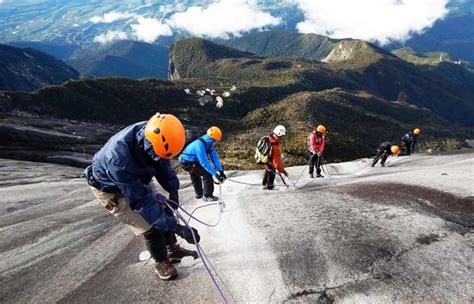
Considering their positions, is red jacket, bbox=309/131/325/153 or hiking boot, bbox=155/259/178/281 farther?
red jacket, bbox=309/131/325/153

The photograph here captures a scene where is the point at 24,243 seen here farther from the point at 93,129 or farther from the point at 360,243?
the point at 93,129

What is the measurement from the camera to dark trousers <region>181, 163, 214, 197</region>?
1523 centimetres

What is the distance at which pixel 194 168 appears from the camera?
1540cm

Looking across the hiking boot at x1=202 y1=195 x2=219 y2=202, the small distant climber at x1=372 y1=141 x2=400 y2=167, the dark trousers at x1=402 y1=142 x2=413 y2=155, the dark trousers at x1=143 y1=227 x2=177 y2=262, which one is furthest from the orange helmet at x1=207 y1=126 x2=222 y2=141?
the dark trousers at x1=402 y1=142 x2=413 y2=155

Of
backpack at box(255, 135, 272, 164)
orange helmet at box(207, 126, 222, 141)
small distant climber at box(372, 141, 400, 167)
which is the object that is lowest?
small distant climber at box(372, 141, 400, 167)

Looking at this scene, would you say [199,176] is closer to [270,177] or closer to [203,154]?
[203,154]

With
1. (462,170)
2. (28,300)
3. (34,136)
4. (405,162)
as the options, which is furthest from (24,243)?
(34,136)

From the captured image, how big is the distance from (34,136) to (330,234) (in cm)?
6018

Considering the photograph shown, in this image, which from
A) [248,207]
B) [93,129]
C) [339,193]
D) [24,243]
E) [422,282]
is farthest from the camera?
[93,129]

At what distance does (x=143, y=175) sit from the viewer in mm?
8234


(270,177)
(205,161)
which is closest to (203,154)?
(205,161)

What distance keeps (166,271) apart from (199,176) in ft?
24.2

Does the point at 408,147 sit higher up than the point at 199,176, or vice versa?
the point at 199,176

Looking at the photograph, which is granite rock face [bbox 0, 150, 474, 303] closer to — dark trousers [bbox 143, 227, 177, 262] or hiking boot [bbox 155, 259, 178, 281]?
hiking boot [bbox 155, 259, 178, 281]
